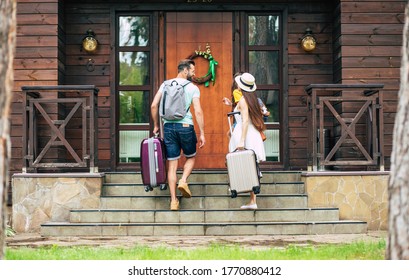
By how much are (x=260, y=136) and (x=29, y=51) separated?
12.1 ft

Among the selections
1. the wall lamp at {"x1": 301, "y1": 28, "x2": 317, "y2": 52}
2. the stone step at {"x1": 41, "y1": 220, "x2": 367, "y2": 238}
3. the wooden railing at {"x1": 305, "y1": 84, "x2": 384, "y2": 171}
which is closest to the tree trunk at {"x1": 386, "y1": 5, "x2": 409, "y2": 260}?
the stone step at {"x1": 41, "y1": 220, "x2": 367, "y2": 238}

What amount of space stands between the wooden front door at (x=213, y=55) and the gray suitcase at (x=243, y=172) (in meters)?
2.37

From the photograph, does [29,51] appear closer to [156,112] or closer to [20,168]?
[20,168]

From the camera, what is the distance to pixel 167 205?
948 centimetres

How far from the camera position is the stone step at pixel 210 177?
1012 centimetres

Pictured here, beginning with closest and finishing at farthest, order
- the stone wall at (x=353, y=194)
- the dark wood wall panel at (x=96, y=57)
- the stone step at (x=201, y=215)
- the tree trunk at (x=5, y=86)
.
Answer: the tree trunk at (x=5, y=86), the stone step at (x=201, y=215), the stone wall at (x=353, y=194), the dark wood wall panel at (x=96, y=57)

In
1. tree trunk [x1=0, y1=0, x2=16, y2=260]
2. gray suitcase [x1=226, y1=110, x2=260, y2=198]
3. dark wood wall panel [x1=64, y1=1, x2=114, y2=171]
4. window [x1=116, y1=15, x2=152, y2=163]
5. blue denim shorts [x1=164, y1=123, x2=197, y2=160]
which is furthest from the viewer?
window [x1=116, y1=15, x2=152, y2=163]

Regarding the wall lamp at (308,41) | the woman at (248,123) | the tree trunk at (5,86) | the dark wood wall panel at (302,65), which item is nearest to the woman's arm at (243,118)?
the woman at (248,123)

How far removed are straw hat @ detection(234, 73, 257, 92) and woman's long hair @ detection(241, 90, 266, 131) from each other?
2.1 inches

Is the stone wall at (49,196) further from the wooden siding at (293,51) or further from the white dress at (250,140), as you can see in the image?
the white dress at (250,140)

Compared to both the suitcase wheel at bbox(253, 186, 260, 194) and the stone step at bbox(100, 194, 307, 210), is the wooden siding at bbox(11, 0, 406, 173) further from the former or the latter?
the suitcase wheel at bbox(253, 186, 260, 194)

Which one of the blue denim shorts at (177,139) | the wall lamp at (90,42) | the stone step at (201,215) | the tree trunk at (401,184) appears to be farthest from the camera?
the wall lamp at (90,42)

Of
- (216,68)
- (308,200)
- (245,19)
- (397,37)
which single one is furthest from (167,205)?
(397,37)

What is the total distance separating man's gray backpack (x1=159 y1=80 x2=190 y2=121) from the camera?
9078mm
